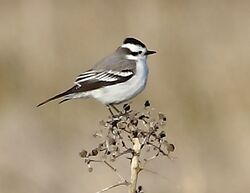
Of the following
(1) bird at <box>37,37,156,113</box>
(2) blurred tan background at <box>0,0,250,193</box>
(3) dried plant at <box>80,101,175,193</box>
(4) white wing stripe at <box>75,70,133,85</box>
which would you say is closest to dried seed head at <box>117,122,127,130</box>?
(3) dried plant at <box>80,101,175,193</box>

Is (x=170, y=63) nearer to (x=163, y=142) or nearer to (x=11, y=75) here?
(x=11, y=75)

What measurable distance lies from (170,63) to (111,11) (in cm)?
143

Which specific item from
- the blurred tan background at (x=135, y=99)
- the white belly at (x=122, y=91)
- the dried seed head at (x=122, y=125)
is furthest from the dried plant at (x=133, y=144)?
the blurred tan background at (x=135, y=99)

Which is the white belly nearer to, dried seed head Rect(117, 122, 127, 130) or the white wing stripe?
the white wing stripe

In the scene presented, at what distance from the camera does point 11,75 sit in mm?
9039

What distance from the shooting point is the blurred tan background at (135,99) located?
662 centimetres

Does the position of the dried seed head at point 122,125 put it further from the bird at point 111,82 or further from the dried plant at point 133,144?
the bird at point 111,82

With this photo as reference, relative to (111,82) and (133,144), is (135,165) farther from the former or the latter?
(111,82)

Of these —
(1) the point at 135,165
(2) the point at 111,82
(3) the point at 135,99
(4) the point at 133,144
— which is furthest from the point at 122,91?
(3) the point at 135,99

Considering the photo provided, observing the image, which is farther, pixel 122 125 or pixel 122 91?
pixel 122 91

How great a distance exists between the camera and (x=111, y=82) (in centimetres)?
464

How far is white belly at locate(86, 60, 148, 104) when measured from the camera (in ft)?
14.9

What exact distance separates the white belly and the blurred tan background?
1.39 metres

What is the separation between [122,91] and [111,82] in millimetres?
93
